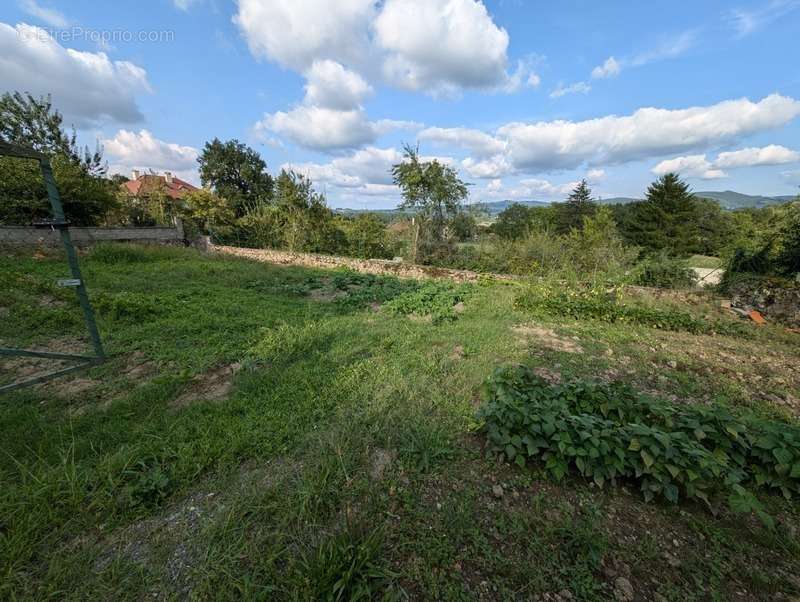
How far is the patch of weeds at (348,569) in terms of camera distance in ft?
4.20

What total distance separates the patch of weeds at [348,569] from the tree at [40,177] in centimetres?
1247

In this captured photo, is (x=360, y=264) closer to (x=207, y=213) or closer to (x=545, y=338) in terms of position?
(x=545, y=338)

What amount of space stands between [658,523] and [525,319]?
392 centimetres

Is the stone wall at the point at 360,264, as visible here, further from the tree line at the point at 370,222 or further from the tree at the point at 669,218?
the tree at the point at 669,218

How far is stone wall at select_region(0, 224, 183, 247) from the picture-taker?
362 inches

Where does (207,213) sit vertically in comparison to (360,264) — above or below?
above

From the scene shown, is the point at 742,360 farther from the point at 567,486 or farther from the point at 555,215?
the point at 555,215

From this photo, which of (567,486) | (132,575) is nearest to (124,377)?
(132,575)

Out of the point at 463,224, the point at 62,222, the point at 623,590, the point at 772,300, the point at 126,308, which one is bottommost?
the point at 623,590

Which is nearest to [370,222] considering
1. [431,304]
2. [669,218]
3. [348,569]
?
[431,304]

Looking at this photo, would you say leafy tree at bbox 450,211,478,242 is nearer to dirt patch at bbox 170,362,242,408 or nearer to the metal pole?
dirt patch at bbox 170,362,242,408

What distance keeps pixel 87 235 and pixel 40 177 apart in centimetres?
296

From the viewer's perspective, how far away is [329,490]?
1.77 meters

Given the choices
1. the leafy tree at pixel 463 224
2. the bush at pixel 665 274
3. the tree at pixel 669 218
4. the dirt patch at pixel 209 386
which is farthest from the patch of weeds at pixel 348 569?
the tree at pixel 669 218
